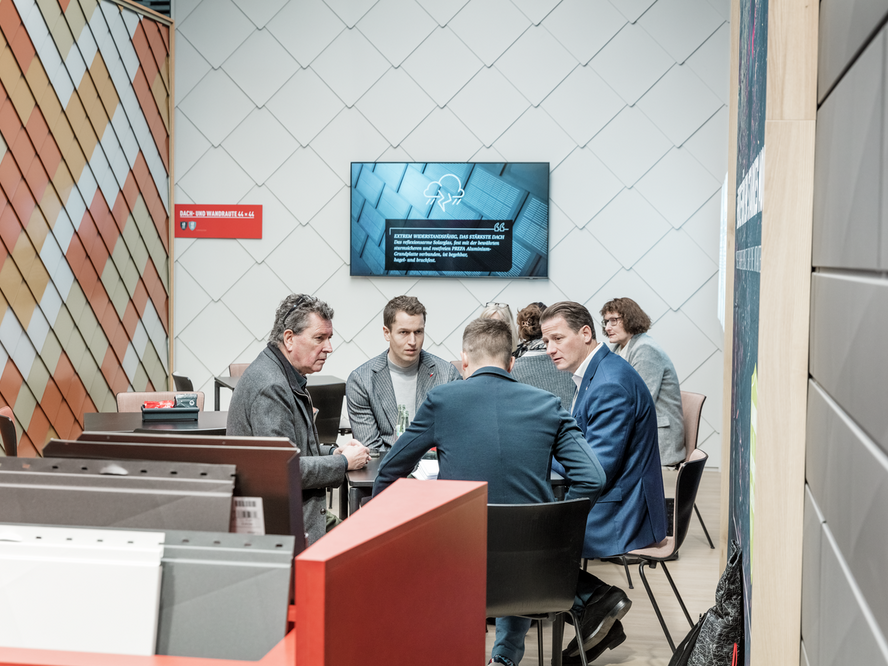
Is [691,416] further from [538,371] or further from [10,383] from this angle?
[10,383]

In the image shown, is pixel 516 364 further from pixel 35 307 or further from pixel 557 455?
pixel 35 307

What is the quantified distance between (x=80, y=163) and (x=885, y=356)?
557 cm

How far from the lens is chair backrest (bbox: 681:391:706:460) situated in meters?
4.16

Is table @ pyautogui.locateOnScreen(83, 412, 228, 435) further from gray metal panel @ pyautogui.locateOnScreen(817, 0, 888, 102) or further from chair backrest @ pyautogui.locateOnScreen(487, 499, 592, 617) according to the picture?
gray metal panel @ pyautogui.locateOnScreen(817, 0, 888, 102)

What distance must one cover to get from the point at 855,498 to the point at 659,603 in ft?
9.79

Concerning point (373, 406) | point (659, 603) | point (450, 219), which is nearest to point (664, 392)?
point (659, 603)

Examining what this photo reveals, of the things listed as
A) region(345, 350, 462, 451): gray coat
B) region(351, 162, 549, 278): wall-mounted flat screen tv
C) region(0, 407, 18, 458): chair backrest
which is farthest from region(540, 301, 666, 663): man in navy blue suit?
region(351, 162, 549, 278): wall-mounted flat screen tv

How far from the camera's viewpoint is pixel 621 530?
2.74 metres

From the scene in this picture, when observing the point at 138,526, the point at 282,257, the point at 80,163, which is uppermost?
the point at 80,163

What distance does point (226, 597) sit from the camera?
3.16ft

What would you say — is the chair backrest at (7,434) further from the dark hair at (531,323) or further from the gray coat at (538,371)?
the dark hair at (531,323)

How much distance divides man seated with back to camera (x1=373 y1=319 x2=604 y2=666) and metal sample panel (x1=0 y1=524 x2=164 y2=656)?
141 centimetres

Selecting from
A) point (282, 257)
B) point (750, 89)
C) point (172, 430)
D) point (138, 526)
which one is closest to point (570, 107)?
point (282, 257)

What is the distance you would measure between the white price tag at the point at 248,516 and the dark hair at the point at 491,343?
1.33 meters
